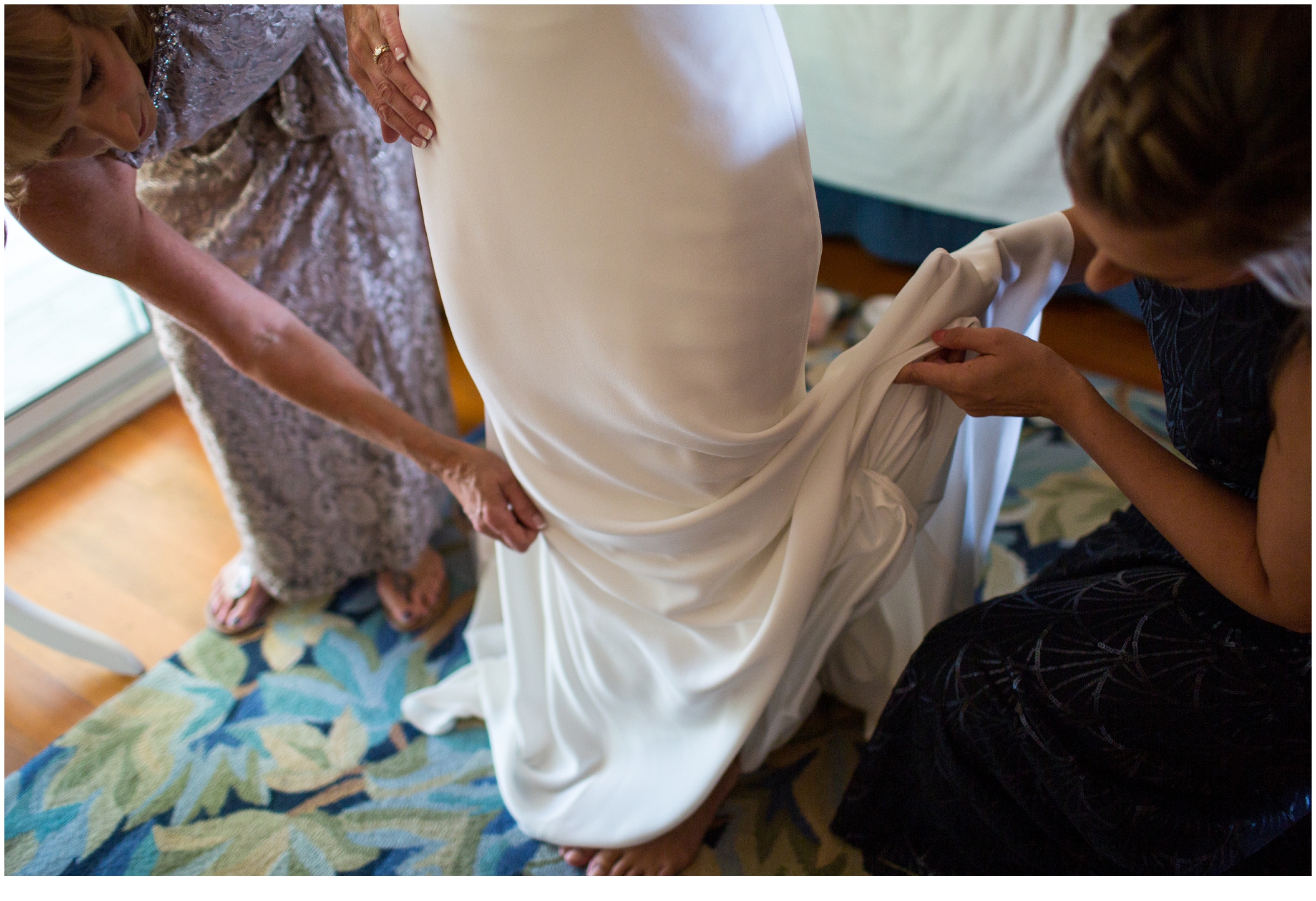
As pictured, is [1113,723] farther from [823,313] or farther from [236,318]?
[823,313]

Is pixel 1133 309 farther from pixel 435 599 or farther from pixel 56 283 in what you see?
pixel 56 283

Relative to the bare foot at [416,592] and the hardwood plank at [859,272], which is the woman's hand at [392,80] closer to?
the bare foot at [416,592]

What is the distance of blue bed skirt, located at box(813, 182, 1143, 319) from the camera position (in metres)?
1.96

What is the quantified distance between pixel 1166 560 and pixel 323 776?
1097 mm

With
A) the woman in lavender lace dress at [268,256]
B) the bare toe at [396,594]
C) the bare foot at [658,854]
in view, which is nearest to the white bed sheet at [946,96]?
the woman in lavender lace dress at [268,256]

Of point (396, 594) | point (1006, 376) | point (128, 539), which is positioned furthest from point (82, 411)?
point (1006, 376)

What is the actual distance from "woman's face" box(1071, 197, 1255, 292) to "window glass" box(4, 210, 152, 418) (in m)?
1.91

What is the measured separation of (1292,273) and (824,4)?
1524 mm

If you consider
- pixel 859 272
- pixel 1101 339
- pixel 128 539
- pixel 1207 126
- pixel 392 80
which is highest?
pixel 392 80

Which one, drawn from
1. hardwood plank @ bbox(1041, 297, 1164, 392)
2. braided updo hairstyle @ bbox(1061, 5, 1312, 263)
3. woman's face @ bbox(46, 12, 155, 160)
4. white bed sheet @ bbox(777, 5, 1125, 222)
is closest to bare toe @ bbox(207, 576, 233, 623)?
woman's face @ bbox(46, 12, 155, 160)

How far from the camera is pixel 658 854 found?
1116 millimetres

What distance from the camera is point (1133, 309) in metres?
1.84

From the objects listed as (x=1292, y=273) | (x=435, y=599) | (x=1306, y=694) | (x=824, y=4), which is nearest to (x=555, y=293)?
(x=1292, y=273)

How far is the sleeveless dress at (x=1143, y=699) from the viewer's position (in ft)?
2.47
